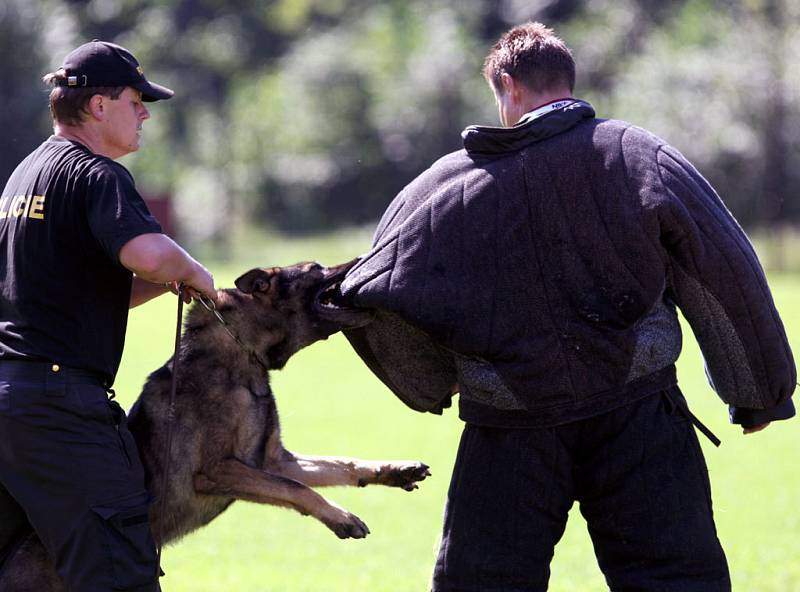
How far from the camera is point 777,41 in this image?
31906 mm

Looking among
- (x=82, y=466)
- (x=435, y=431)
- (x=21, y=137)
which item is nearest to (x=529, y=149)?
(x=82, y=466)

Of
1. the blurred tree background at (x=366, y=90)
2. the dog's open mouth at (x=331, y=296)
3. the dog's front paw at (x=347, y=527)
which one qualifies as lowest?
the dog's front paw at (x=347, y=527)

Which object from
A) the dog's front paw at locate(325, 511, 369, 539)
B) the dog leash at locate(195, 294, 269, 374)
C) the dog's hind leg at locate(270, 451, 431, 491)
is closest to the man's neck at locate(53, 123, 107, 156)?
the dog leash at locate(195, 294, 269, 374)

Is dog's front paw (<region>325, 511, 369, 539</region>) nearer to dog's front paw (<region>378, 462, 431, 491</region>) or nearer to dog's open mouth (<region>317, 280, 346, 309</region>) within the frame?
dog's front paw (<region>378, 462, 431, 491</region>)

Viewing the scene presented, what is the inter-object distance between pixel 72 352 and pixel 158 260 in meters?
0.38

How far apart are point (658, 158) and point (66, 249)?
1677 mm

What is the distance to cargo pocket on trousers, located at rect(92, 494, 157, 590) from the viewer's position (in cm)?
341

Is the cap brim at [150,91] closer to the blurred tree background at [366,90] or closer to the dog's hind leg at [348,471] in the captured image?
the dog's hind leg at [348,471]

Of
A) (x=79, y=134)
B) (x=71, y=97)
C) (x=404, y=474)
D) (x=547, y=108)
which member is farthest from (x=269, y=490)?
(x=547, y=108)

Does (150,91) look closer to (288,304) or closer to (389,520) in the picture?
(288,304)

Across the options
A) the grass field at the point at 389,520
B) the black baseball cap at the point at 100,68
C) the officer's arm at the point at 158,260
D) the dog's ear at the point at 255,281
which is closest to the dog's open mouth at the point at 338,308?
the dog's ear at the point at 255,281

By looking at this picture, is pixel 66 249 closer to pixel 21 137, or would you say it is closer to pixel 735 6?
pixel 21 137

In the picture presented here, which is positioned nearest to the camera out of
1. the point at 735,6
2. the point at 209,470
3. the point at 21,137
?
the point at 209,470

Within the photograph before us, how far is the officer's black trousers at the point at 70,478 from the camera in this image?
3.41m
